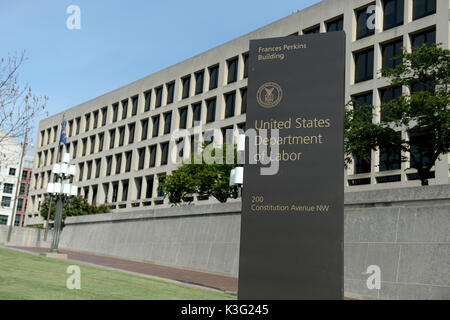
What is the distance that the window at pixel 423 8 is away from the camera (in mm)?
36656

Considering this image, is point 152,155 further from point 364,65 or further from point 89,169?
point 364,65

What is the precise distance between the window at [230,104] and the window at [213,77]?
2.35m

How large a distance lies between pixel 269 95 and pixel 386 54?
30.6 meters

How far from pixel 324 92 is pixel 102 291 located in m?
6.37

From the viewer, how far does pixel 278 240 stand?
10.8m

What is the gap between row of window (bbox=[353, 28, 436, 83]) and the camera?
1451 inches

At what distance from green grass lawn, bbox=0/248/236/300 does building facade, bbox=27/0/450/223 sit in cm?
1450

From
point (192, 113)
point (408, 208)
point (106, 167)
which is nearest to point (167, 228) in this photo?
point (408, 208)

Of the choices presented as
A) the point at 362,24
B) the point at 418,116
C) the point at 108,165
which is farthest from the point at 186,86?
the point at 418,116

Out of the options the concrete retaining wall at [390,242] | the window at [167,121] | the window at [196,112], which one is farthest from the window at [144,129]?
the concrete retaining wall at [390,242]

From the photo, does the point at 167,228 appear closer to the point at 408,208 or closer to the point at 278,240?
the point at 408,208

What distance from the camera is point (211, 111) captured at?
54.7 metres

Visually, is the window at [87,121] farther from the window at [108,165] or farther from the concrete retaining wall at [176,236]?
the concrete retaining wall at [176,236]

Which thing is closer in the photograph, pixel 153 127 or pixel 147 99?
pixel 153 127
